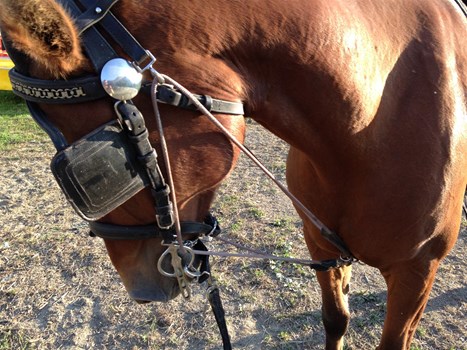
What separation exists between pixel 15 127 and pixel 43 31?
222 inches

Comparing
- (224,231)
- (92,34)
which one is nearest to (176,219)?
(92,34)

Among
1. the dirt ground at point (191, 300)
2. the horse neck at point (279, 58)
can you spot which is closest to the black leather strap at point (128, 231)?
the horse neck at point (279, 58)

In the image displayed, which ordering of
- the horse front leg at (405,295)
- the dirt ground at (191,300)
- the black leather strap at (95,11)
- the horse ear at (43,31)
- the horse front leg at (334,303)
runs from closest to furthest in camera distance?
the horse ear at (43,31) → the black leather strap at (95,11) → the horse front leg at (405,295) → the horse front leg at (334,303) → the dirt ground at (191,300)

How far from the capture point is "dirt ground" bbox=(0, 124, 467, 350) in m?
2.55

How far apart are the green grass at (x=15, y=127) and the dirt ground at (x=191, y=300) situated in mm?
1858

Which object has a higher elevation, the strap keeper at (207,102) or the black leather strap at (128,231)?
the strap keeper at (207,102)

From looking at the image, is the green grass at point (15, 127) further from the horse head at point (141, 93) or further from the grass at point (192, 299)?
the horse head at point (141, 93)

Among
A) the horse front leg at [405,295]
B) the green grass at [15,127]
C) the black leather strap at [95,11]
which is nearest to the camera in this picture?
the black leather strap at [95,11]

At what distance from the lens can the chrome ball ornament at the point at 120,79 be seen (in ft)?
3.04

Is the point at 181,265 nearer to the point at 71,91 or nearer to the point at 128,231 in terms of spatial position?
the point at 128,231

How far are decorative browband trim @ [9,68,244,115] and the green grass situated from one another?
4.70 m

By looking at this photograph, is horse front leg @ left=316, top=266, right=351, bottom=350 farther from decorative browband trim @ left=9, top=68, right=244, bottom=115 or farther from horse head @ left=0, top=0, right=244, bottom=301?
decorative browband trim @ left=9, top=68, right=244, bottom=115

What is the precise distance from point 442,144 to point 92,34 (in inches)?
43.7

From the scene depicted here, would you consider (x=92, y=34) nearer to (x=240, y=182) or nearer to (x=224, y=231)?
(x=224, y=231)
